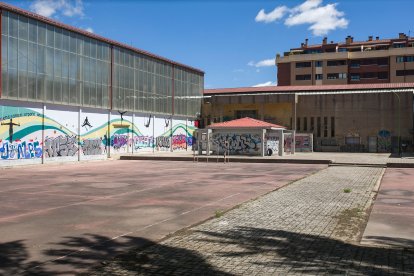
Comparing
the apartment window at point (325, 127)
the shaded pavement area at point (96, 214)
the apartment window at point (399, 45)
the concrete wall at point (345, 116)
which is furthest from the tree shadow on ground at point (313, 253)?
the apartment window at point (399, 45)

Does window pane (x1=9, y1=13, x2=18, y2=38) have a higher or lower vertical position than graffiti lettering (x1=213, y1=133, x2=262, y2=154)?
higher

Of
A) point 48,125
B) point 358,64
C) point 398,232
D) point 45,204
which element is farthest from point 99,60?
point 358,64

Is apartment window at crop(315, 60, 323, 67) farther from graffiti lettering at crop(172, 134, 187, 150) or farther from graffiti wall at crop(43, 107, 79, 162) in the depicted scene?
graffiti wall at crop(43, 107, 79, 162)

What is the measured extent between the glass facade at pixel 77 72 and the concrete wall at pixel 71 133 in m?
0.92

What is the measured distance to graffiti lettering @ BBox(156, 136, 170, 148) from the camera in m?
53.8

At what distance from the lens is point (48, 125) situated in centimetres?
3656

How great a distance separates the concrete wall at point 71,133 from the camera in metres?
33.1

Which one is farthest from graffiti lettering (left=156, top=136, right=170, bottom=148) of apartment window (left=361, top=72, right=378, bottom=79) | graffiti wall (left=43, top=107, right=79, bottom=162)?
apartment window (left=361, top=72, right=378, bottom=79)

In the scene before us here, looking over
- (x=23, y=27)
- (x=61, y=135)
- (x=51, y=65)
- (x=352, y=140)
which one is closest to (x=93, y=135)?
(x=61, y=135)

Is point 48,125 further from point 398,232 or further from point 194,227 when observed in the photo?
point 398,232

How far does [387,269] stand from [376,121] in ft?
171

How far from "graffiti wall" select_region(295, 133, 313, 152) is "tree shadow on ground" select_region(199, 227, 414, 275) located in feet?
160

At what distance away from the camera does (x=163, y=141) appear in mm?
54812

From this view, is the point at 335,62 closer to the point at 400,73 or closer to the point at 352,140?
the point at 400,73
